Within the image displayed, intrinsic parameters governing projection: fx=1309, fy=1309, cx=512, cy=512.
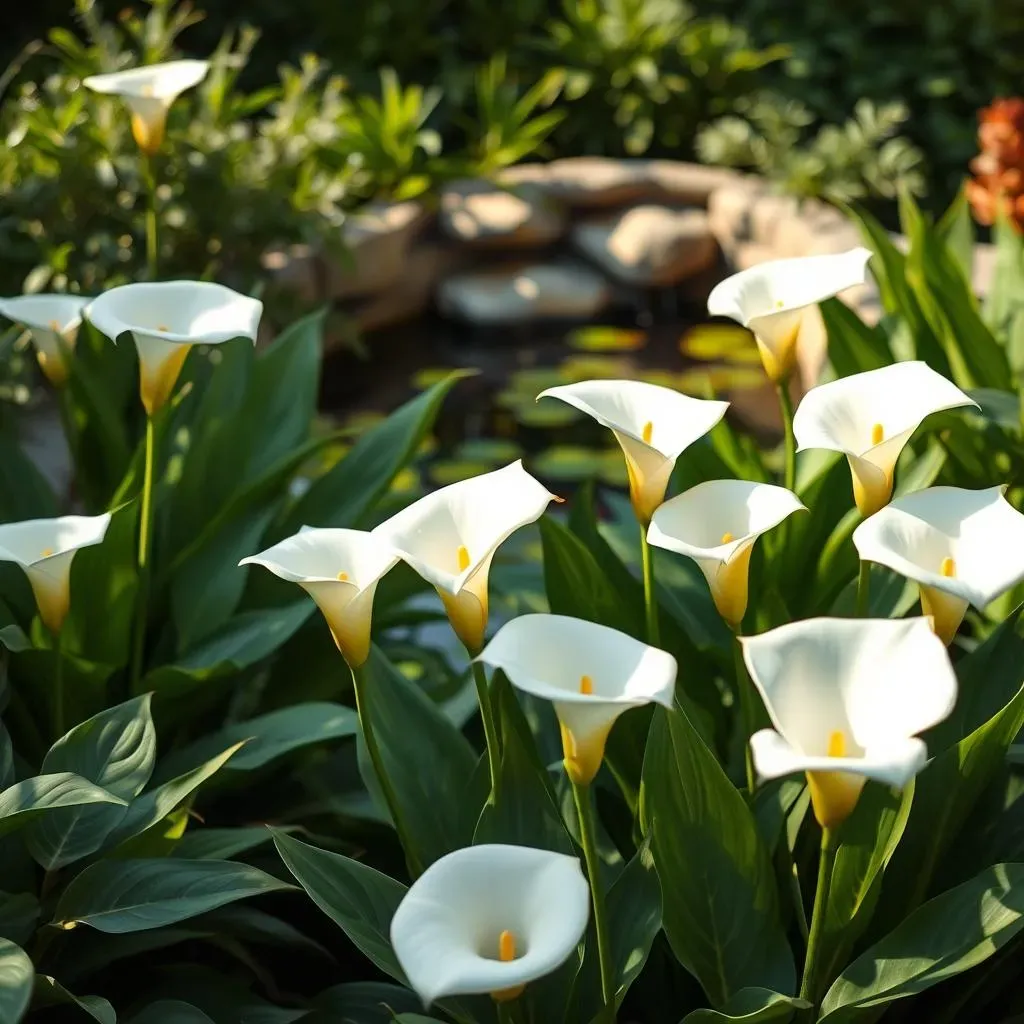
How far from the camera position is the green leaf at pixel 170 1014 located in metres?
1.08

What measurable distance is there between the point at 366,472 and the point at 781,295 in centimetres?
67

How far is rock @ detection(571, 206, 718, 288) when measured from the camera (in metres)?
4.12

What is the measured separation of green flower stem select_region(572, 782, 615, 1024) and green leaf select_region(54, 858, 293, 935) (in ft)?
0.89

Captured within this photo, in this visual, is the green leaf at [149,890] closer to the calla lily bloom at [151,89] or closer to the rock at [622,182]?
the calla lily bloom at [151,89]

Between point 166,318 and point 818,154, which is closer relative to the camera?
point 166,318

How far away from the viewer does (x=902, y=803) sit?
3.23 feet

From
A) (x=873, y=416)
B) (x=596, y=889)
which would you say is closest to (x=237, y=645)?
(x=596, y=889)

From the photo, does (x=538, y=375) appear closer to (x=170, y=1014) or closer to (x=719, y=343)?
(x=719, y=343)

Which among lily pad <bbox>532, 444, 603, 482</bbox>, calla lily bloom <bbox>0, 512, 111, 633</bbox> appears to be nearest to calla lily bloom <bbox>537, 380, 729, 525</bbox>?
calla lily bloom <bbox>0, 512, 111, 633</bbox>

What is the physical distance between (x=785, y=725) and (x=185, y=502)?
105 centimetres

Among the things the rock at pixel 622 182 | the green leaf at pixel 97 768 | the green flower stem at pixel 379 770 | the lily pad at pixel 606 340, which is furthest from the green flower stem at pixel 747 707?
the rock at pixel 622 182

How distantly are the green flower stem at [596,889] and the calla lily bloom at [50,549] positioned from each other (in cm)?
47

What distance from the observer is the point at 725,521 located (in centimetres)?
98

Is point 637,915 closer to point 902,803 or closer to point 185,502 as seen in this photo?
point 902,803
